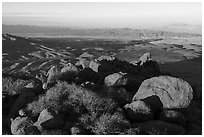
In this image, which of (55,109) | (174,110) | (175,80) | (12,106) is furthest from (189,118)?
(12,106)

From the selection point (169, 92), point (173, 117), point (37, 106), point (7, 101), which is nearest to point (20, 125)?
point (37, 106)

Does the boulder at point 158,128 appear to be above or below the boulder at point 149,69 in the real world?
above

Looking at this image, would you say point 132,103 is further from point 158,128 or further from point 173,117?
point 158,128

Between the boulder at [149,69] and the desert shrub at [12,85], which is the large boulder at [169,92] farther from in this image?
the boulder at [149,69]

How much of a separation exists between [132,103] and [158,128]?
2054 mm

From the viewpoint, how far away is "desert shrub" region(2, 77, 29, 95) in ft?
57.3

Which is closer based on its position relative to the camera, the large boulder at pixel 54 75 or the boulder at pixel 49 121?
the boulder at pixel 49 121

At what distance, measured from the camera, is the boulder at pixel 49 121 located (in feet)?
41.4

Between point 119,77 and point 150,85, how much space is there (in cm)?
208

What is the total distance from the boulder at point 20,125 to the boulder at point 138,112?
417 cm

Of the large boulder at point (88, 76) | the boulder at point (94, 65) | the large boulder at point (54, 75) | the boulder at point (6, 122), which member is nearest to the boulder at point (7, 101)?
the boulder at point (6, 122)

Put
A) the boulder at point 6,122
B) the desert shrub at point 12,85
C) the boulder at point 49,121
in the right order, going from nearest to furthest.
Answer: the boulder at point 49,121 < the boulder at point 6,122 < the desert shrub at point 12,85

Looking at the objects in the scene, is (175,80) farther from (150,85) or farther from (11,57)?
(11,57)

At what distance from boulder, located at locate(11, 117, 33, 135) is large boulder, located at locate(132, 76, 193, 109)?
5471 mm
